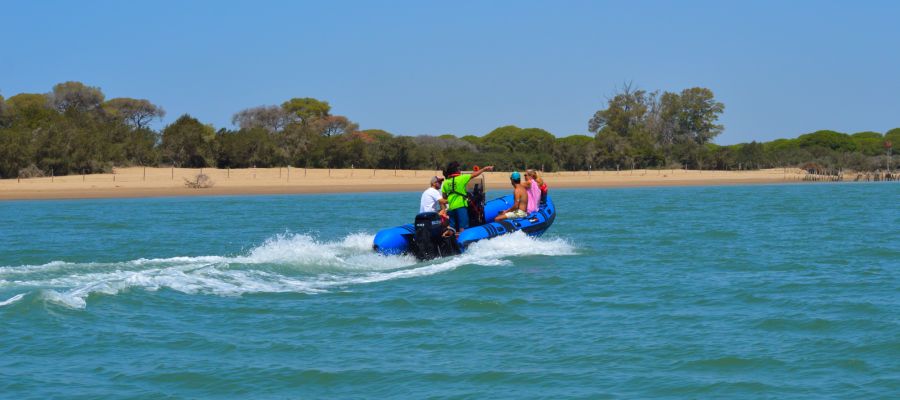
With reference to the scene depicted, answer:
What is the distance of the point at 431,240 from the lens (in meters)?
14.7

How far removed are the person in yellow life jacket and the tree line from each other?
3187 cm

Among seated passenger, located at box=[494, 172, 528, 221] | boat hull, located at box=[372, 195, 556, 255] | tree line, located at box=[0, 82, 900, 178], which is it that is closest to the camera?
boat hull, located at box=[372, 195, 556, 255]

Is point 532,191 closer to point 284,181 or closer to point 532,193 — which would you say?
point 532,193

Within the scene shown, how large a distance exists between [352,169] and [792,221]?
107ft

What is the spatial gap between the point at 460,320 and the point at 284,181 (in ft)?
123

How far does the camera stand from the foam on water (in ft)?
40.0

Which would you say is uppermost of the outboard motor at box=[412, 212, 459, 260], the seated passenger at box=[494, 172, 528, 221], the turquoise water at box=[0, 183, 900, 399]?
the seated passenger at box=[494, 172, 528, 221]

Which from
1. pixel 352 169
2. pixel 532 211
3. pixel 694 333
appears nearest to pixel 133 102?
pixel 352 169

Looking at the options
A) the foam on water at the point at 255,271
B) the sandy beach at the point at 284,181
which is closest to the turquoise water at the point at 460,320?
the foam on water at the point at 255,271

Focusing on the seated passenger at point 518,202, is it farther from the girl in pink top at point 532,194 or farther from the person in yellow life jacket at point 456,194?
the person in yellow life jacket at point 456,194

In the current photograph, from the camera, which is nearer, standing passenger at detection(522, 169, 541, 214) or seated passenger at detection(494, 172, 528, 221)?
seated passenger at detection(494, 172, 528, 221)

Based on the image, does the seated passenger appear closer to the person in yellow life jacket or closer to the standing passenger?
the standing passenger

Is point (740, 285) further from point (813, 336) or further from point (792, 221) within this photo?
point (792, 221)

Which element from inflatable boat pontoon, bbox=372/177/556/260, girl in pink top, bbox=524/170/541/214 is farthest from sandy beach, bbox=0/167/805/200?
inflatable boat pontoon, bbox=372/177/556/260
